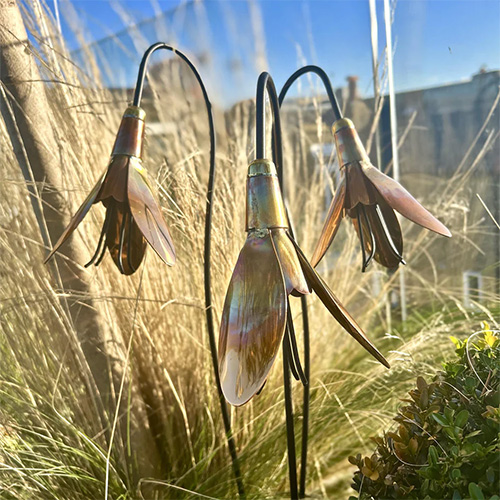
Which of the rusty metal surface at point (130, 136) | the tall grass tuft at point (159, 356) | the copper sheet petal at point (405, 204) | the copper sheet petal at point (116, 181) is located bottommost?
the tall grass tuft at point (159, 356)

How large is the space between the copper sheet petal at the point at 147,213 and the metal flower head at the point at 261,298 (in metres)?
0.16

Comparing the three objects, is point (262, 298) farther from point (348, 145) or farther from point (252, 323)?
point (348, 145)

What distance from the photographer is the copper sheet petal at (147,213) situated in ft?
1.86

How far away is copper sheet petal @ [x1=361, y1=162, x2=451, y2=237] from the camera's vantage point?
51cm

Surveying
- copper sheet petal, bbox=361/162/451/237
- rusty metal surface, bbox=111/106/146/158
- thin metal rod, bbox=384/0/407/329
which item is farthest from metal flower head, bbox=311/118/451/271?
thin metal rod, bbox=384/0/407/329

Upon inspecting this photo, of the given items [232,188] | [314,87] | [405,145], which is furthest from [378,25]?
[232,188]

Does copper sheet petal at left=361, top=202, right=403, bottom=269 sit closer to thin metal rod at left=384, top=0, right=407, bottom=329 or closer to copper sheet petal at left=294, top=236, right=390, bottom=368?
copper sheet petal at left=294, top=236, right=390, bottom=368

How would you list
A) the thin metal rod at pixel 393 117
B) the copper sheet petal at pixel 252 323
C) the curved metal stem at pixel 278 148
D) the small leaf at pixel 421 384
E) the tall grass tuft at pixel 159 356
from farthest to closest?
the thin metal rod at pixel 393 117, the tall grass tuft at pixel 159 356, the small leaf at pixel 421 384, the curved metal stem at pixel 278 148, the copper sheet petal at pixel 252 323

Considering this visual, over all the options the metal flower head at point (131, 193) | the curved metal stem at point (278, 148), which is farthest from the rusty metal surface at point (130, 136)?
the curved metal stem at point (278, 148)

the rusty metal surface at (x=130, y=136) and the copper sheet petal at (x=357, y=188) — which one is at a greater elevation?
the rusty metal surface at (x=130, y=136)

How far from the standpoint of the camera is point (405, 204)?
0.52 m

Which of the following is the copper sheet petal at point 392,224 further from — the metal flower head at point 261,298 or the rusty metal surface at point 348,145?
the metal flower head at point 261,298

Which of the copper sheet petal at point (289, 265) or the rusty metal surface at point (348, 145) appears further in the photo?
the rusty metal surface at point (348, 145)

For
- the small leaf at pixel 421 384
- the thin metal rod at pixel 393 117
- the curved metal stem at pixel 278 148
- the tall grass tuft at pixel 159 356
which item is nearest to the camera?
the curved metal stem at pixel 278 148
